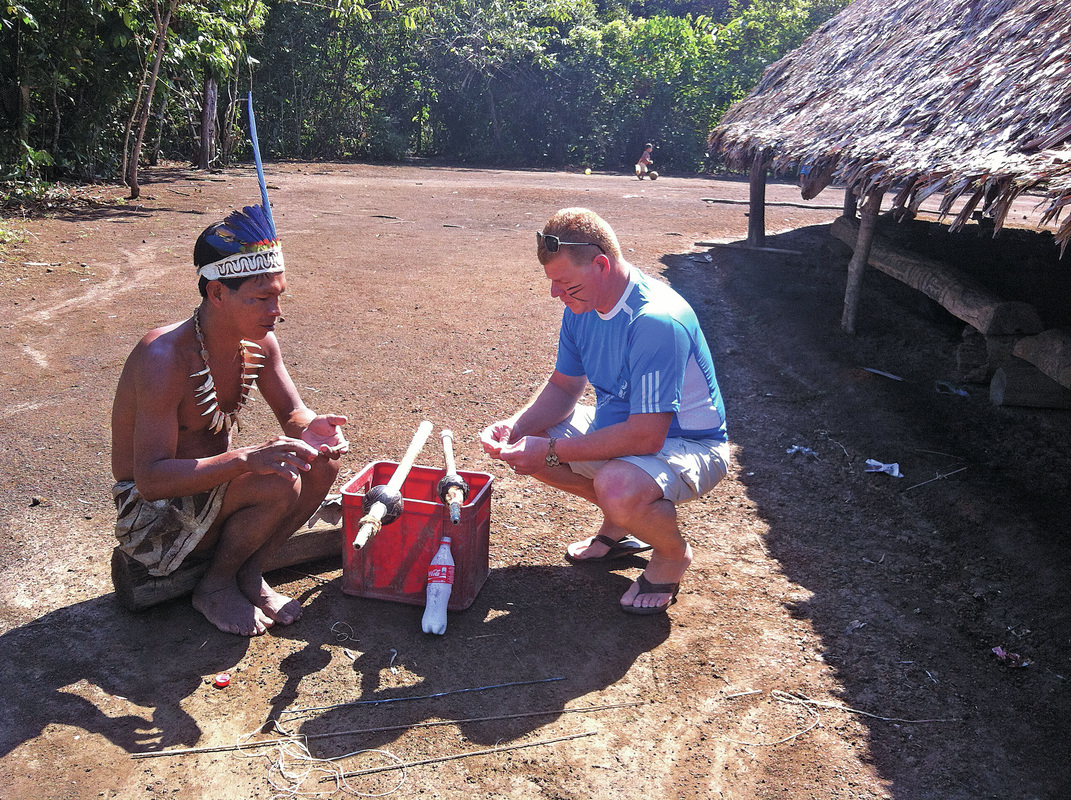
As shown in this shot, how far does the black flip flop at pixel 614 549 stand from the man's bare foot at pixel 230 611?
129cm

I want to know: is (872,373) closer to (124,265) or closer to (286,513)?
(286,513)

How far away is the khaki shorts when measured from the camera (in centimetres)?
305

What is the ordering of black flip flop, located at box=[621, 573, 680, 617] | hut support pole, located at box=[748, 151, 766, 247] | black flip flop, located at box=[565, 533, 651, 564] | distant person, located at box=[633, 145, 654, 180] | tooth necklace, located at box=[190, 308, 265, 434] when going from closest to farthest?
tooth necklace, located at box=[190, 308, 265, 434]
black flip flop, located at box=[621, 573, 680, 617]
black flip flop, located at box=[565, 533, 651, 564]
hut support pole, located at box=[748, 151, 766, 247]
distant person, located at box=[633, 145, 654, 180]

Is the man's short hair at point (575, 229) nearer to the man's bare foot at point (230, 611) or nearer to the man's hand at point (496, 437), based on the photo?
the man's hand at point (496, 437)

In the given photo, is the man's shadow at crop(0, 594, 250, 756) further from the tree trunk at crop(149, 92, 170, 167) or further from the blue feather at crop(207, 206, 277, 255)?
the tree trunk at crop(149, 92, 170, 167)

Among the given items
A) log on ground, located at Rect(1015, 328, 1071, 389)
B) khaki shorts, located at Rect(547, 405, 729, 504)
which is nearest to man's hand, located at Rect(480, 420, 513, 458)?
khaki shorts, located at Rect(547, 405, 729, 504)

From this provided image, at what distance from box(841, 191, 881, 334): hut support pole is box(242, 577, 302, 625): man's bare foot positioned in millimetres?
5250

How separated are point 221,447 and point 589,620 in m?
1.51

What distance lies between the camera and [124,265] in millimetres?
8109

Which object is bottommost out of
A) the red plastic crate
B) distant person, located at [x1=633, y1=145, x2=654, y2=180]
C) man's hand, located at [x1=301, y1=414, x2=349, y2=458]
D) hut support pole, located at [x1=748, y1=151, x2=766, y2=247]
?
the red plastic crate

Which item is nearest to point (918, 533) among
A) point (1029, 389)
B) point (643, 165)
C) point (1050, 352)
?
point (1050, 352)

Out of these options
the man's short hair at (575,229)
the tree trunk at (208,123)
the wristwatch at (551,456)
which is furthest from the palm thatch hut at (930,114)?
the tree trunk at (208,123)

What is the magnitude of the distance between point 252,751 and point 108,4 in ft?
32.7

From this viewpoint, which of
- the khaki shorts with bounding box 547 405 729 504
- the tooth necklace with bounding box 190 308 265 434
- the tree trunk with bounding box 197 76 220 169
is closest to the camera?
the tooth necklace with bounding box 190 308 265 434
